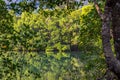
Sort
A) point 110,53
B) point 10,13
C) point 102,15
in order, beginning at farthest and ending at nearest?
point 10,13, point 102,15, point 110,53

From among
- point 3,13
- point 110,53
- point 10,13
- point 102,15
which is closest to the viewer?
point 110,53

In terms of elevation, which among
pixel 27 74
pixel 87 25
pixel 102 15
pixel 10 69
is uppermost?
pixel 102 15

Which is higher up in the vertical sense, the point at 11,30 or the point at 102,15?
the point at 102,15

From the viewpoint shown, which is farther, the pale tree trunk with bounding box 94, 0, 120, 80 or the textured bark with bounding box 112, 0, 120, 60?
the textured bark with bounding box 112, 0, 120, 60

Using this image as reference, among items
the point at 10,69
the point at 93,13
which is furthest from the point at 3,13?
the point at 93,13

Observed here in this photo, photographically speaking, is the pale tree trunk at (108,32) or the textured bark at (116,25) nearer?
the pale tree trunk at (108,32)

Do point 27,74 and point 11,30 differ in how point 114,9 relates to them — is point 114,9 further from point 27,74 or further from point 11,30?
point 27,74

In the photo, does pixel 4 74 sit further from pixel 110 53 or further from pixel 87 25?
pixel 110 53

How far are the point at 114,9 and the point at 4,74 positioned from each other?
14.5 feet

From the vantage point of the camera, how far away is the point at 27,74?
29.4 ft

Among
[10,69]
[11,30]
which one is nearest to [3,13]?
[11,30]

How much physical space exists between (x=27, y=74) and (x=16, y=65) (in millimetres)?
867

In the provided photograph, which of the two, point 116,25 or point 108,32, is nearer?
point 108,32

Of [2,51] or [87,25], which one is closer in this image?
[2,51]
